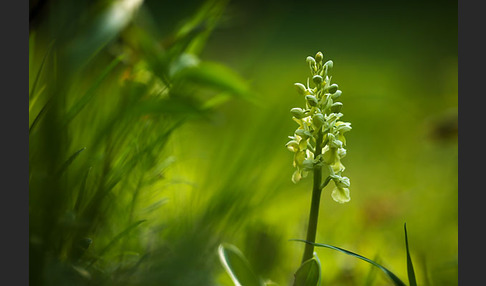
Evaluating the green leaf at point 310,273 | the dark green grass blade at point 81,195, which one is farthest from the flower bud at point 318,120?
the dark green grass blade at point 81,195

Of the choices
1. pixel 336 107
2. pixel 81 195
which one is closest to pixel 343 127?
pixel 336 107

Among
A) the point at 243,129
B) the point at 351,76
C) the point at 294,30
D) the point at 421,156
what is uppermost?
the point at 294,30

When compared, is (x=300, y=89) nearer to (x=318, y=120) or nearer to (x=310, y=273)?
(x=318, y=120)

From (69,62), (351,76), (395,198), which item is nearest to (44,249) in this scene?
(69,62)

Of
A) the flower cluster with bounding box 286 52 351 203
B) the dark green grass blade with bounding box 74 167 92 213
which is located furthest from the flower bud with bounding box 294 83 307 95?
the dark green grass blade with bounding box 74 167 92 213

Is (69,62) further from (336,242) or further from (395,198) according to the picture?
(395,198)

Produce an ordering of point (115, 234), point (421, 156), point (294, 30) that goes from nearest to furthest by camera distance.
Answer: point (115, 234) → point (421, 156) → point (294, 30)
